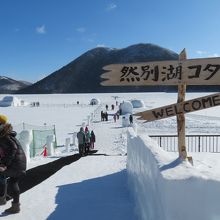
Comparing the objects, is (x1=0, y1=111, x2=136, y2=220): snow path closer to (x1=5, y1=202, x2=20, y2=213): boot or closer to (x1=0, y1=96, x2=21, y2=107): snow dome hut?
(x1=5, y1=202, x2=20, y2=213): boot

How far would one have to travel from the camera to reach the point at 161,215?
4.04 metres

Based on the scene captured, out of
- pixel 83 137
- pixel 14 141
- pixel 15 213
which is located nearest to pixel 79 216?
pixel 15 213

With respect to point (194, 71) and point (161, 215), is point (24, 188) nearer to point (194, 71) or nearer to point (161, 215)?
point (194, 71)

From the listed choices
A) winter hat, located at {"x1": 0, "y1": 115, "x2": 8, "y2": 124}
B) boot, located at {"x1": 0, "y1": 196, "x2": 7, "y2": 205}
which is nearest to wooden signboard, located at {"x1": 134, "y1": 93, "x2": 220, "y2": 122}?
winter hat, located at {"x1": 0, "y1": 115, "x2": 8, "y2": 124}

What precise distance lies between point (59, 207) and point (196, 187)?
14.0 feet

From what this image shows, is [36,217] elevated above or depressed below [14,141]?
below

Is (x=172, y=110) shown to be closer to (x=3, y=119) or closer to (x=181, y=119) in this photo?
(x=181, y=119)

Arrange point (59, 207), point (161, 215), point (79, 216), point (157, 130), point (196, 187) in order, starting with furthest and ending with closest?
point (157, 130) < point (59, 207) < point (79, 216) < point (161, 215) < point (196, 187)

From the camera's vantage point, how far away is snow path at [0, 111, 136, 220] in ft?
22.5

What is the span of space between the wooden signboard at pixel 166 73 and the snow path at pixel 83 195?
2232mm

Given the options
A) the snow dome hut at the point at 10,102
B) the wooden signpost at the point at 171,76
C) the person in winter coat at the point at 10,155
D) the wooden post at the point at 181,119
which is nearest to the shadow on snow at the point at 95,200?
the person in winter coat at the point at 10,155

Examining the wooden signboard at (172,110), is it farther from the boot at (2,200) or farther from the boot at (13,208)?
the boot at (2,200)

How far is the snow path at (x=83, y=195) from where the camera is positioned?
22.5 ft

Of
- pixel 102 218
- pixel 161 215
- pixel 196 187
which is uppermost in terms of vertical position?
pixel 196 187
